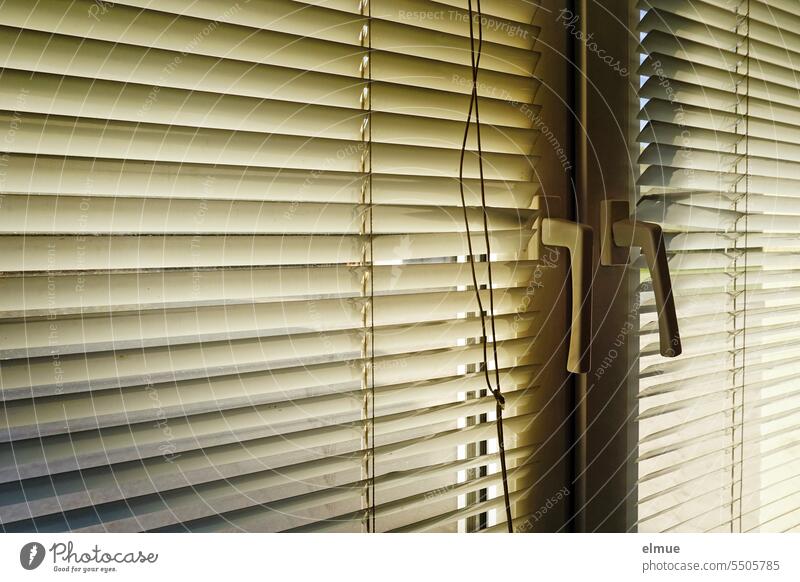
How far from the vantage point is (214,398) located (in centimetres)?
48

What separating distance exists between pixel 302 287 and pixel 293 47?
21 cm

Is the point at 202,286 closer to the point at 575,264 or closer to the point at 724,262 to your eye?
the point at 575,264

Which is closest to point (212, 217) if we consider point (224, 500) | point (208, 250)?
point (208, 250)

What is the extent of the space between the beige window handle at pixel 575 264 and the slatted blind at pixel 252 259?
0.02 m

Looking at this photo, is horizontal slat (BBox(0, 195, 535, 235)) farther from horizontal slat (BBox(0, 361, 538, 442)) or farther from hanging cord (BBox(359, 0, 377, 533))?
horizontal slat (BBox(0, 361, 538, 442))

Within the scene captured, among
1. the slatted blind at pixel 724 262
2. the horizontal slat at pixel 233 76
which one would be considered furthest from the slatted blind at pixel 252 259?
the slatted blind at pixel 724 262

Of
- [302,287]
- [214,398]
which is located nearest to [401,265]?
[302,287]

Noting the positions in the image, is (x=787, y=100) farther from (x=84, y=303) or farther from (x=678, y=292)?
(x=84, y=303)

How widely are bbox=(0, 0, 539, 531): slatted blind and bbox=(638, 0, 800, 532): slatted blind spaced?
0.58ft

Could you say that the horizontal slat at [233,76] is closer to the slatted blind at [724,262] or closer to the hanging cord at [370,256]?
the hanging cord at [370,256]

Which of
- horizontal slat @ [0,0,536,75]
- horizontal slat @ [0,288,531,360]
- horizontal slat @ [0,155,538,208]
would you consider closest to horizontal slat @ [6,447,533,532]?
horizontal slat @ [0,288,531,360]

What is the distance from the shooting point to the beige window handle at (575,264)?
0.59m

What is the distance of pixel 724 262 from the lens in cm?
69

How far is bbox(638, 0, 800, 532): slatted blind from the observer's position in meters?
0.65
